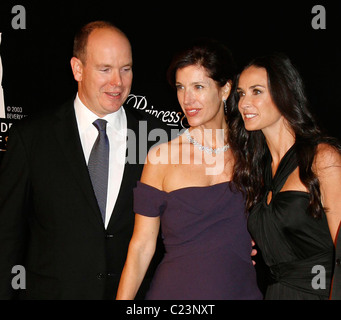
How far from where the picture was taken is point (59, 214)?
2395mm

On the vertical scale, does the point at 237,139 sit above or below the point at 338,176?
above

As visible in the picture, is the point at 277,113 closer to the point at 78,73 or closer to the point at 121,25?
the point at 78,73

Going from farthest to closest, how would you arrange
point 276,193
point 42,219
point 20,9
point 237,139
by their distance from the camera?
point 20,9, point 237,139, point 42,219, point 276,193

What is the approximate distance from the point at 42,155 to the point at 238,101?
1.06 meters

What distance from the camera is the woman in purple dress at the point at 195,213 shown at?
7.55 feet

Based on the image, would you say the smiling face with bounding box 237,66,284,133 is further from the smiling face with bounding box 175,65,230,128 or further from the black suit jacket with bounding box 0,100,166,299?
the black suit jacket with bounding box 0,100,166,299

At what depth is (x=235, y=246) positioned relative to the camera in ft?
7.66

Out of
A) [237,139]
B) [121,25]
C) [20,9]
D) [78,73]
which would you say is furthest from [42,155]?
[20,9]

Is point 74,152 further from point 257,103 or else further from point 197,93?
point 257,103

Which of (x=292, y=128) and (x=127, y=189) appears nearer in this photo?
Result: (x=292, y=128)

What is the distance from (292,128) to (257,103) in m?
0.21

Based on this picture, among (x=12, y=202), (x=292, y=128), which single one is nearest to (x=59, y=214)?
(x=12, y=202)

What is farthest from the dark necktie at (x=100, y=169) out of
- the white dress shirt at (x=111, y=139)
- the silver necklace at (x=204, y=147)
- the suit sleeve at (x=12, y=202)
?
the silver necklace at (x=204, y=147)

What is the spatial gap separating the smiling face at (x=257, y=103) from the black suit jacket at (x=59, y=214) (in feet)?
2.34
